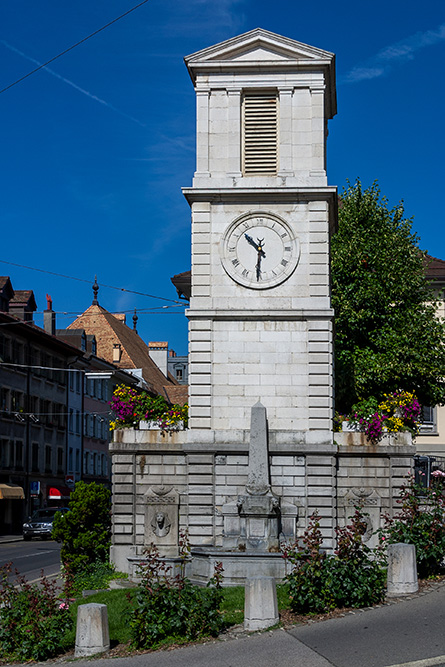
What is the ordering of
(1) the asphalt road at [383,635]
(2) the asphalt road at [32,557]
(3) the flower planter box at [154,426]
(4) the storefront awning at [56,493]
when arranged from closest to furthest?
1. (1) the asphalt road at [383,635]
2. (3) the flower planter box at [154,426]
3. (2) the asphalt road at [32,557]
4. (4) the storefront awning at [56,493]

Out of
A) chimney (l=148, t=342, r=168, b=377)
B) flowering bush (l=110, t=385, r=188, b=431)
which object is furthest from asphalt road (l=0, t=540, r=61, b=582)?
chimney (l=148, t=342, r=168, b=377)

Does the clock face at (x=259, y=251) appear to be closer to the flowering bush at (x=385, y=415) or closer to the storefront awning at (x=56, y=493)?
the flowering bush at (x=385, y=415)

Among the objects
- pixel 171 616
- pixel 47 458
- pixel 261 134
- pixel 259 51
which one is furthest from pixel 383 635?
pixel 47 458

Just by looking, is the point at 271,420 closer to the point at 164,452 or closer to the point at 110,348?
the point at 164,452

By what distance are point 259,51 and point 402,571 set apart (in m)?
14.9

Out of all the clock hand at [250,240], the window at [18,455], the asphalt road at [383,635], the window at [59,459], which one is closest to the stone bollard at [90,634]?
the asphalt road at [383,635]

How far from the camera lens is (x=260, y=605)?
1506 centimetres

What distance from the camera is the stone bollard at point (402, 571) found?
55.2 feet

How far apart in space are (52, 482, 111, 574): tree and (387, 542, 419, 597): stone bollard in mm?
10638

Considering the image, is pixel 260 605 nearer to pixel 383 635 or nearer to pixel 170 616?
pixel 170 616

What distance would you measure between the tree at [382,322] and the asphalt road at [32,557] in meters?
13.1

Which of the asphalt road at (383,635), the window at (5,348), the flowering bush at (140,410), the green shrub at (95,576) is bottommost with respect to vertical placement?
the green shrub at (95,576)

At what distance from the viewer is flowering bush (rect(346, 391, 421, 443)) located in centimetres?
2481

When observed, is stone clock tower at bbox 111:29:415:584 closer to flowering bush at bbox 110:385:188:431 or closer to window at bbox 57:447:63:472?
flowering bush at bbox 110:385:188:431
